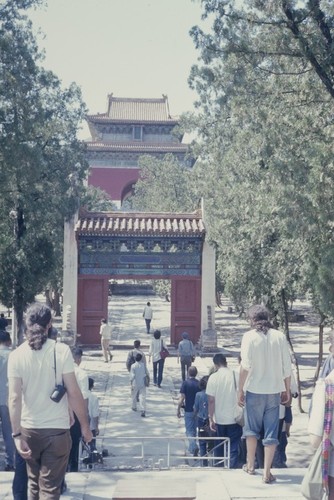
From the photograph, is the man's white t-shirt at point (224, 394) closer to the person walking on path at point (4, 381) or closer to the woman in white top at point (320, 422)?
the person walking on path at point (4, 381)

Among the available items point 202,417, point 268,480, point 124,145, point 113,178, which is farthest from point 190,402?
point 124,145

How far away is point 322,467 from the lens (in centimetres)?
360

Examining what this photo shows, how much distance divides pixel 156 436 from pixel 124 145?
3995 cm

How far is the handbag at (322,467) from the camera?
357 cm

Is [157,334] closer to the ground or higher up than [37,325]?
closer to the ground

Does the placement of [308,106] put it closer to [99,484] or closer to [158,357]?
[158,357]

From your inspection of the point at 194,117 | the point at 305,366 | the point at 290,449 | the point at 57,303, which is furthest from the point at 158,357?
the point at 57,303

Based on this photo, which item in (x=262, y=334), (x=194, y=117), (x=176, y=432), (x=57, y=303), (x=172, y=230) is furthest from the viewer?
(x=57, y=303)

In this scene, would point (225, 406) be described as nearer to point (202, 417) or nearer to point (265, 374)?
point (202, 417)

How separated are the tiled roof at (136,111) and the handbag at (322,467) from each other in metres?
45.0

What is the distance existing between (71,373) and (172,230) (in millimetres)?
16785

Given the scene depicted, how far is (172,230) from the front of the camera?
67.5ft

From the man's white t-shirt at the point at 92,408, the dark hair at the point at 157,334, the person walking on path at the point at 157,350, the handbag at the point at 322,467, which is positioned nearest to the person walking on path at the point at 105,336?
the person walking on path at the point at 157,350

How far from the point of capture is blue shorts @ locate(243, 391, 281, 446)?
508 centimetres
